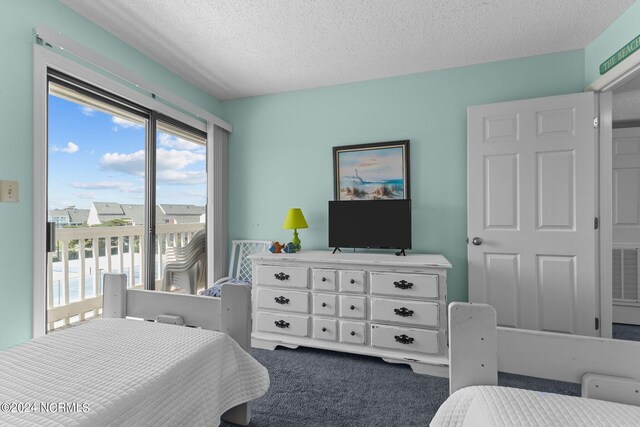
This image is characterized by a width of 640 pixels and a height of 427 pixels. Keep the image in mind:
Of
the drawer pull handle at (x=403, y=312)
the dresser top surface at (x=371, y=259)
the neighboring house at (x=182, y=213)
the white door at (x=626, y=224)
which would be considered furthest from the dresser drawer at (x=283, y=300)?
the white door at (x=626, y=224)

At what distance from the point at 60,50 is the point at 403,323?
118 inches

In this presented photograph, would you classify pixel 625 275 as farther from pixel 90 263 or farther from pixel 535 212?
pixel 90 263

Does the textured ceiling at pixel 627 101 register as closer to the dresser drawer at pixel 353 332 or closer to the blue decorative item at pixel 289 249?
the dresser drawer at pixel 353 332

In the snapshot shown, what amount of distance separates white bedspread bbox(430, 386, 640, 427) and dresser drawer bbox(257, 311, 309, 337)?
70.5 inches

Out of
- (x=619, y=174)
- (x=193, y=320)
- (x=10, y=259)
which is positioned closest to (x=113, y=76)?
(x=10, y=259)

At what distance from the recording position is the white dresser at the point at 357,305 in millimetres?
2125

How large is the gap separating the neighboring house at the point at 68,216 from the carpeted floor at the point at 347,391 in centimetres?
174

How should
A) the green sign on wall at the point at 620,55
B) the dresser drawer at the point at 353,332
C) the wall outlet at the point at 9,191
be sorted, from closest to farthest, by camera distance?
1. the wall outlet at the point at 9,191
2. the green sign on wall at the point at 620,55
3. the dresser drawer at the point at 353,332

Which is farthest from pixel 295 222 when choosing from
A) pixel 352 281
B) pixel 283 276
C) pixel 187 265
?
pixel 187 265

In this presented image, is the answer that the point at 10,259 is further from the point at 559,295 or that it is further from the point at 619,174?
the point at 619,174

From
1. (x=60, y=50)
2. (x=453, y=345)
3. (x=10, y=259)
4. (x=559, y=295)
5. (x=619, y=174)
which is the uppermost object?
(x=60, y=50)

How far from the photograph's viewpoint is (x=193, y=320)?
1.44m

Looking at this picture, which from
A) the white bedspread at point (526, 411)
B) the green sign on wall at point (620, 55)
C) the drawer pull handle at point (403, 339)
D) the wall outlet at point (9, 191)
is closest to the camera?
the white bedspread at point (526, 411)

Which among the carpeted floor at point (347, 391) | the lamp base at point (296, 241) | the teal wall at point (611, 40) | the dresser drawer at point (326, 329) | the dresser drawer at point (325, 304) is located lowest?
the carpeted floor at point (347, 391)
